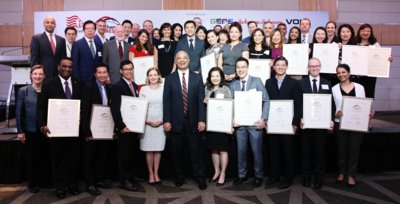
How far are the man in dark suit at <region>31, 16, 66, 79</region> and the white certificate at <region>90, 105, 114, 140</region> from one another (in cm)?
102

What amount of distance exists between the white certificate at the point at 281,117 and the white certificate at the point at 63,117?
195cm

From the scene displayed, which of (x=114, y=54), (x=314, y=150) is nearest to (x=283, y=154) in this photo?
(x=314, y=150)

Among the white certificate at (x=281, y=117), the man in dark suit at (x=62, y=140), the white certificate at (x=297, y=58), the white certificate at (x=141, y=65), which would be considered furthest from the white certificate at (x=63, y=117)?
the white certificate at (x=297, y=58)

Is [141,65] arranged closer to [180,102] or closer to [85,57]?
[85,57]

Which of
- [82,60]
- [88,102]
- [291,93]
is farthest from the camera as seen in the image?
[82,60]

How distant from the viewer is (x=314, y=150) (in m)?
3.46

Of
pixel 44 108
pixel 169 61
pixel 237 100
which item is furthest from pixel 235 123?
pixel 44 108

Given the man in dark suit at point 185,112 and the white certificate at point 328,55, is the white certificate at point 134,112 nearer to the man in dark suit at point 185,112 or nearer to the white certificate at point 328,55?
the man in dark suit at point 185,112

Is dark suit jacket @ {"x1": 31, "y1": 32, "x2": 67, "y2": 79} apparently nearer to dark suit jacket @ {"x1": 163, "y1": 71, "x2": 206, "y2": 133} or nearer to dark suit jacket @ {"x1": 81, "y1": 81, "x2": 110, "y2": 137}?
dark suit jacket @ {"x1": 81, "y1": 81, "x2": 110, "y2": 137}

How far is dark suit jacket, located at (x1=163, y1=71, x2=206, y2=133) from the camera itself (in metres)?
3.40

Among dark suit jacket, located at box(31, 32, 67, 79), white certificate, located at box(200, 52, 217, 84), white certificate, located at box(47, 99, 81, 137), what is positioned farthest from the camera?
white certificate, located at box(200, 52, 217, 84)

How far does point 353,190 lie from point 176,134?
6.36 ft

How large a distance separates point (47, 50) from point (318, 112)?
124 inches

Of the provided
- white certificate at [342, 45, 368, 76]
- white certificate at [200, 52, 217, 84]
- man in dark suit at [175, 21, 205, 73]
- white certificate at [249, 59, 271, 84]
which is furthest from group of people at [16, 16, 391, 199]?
man in dark suit at [175, 21, 205, 73]
